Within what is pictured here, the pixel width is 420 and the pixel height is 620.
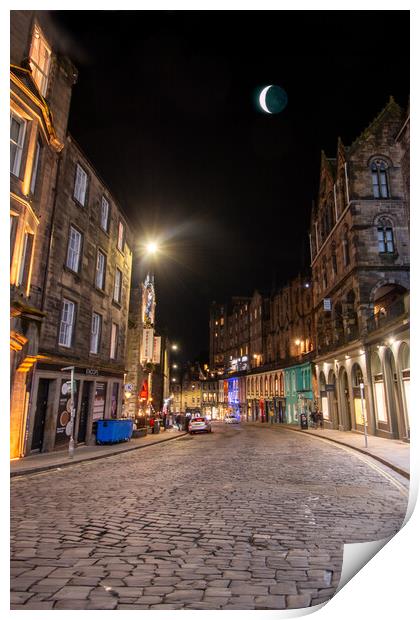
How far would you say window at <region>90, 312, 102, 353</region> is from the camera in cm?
2193

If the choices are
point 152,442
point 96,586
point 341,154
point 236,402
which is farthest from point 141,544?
point 236,402

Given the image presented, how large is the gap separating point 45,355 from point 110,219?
10690 mm

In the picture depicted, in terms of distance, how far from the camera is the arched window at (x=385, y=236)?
90.6 ft

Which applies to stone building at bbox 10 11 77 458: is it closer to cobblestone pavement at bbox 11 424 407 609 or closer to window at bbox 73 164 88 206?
window at bbox 73 164 88 206

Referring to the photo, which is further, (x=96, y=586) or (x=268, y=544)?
(x=268, y=544)

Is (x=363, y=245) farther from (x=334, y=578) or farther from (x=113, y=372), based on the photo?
(x=334, y=578)

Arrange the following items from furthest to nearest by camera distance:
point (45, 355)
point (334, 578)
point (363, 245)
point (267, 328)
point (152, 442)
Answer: point (267, 328), point (363, 245), point (152, 442), point (45, 355), point (334, 578)

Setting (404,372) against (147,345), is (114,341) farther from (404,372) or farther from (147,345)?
(404,372)

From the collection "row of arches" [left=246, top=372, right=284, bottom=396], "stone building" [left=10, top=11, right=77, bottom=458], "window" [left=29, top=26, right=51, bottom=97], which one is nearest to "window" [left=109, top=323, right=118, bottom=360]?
"stone building" [left=10, top=11, right=77, bottom=458]

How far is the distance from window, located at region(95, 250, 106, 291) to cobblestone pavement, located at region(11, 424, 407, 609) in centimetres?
1354

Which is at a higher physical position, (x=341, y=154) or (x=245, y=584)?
(x=341, y=154)

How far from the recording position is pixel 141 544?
16.5ft

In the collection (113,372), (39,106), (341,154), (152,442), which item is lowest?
(152,442)

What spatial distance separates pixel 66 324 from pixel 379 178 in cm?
2347
